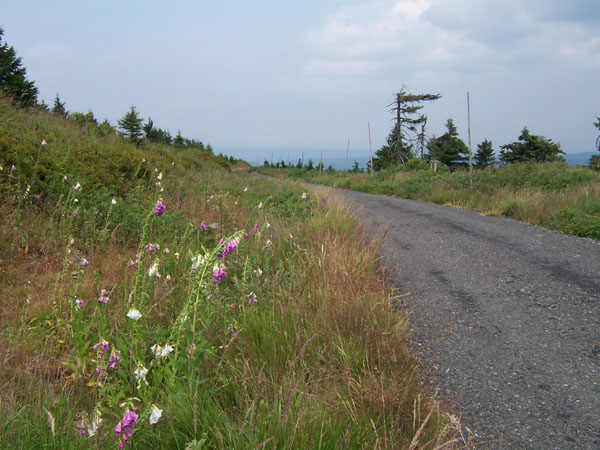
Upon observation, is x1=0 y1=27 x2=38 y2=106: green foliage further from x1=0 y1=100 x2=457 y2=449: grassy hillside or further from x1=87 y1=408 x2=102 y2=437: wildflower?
x1=87 y1=408 x2=102 y2=437: wildflower

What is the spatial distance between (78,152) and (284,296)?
5955mm

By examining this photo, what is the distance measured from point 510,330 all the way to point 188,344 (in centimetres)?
258

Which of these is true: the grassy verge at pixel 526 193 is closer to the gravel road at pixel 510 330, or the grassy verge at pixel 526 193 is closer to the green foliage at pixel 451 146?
the gravel road at pixel 510 330

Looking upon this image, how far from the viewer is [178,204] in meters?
6.82

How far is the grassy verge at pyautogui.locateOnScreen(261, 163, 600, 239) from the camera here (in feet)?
25.0

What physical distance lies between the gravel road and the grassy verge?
1.41m

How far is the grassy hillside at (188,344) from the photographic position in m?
1.58

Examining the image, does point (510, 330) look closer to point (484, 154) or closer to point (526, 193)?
point (526, 193)

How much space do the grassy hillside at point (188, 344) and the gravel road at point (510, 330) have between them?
29cm

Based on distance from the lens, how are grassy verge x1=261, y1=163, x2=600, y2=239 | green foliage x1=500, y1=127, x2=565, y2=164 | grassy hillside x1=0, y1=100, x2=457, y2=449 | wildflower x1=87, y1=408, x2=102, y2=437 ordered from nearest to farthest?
wildflower x1=87, y1=408, x2=102, y2=437, grassy hillside x1=0, y1=100, x2=457, y2=449, grassy verge x1=261, y1=163, x2=600, y2=239, green foliage x1=500, y1=127, x2=565, y2=164

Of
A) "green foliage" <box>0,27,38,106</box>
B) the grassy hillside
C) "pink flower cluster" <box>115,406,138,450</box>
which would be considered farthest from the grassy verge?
"green foliage" <box>0,27,38,106</box>

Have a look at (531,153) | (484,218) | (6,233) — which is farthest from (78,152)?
(531,153)

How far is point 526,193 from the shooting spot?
1031cm

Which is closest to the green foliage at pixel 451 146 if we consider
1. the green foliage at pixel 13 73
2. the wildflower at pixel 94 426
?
the green foliage at pixel 13 73
